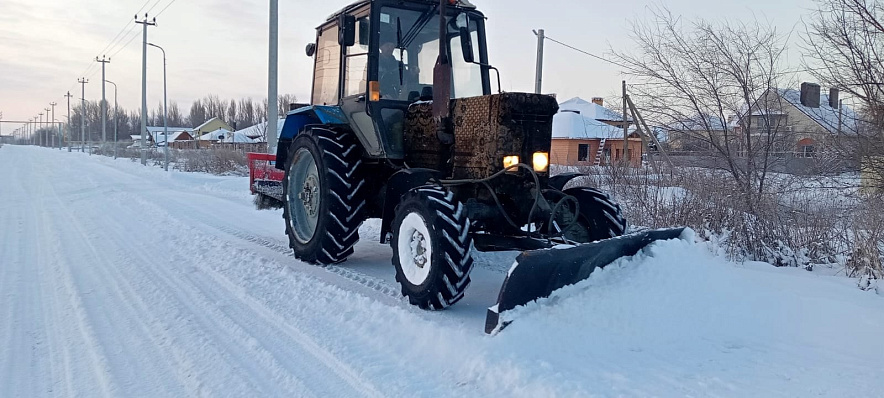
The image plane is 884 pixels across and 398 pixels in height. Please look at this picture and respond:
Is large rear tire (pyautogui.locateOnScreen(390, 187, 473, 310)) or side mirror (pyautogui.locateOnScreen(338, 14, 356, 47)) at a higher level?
side mirror (pyautogui.locateOnScreen(338, 14, 356, 47))

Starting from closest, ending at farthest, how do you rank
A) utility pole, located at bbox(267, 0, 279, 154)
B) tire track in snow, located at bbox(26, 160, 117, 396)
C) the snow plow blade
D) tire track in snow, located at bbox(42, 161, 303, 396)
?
tire track in snow, located at bbox(42, 161, 303, 396)
tire track in snow, located at bbox(26, 160, 117, 396)
the snow plow blade
utility pole, located at bbox(267, 0, 279, 154)

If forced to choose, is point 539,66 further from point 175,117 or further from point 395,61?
point 175,117

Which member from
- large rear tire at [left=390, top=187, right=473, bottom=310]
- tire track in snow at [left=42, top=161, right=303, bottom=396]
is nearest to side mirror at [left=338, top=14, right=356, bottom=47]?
large rear tire at [left=390, top=187, right=473, bottom=310]

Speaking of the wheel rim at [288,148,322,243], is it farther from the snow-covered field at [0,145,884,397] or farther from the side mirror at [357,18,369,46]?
the side mirror at [357,18,369,46]

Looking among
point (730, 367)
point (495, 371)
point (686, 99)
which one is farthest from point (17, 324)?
point (686, 99)

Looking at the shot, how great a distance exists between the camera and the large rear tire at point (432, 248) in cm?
462

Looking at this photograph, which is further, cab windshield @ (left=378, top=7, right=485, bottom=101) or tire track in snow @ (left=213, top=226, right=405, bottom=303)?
cab windshield @ (left=378, top=7, right=485, bottom=101)

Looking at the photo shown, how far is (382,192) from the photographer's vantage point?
653cm

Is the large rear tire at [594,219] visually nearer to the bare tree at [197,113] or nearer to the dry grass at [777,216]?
the dry grass at [777,216]

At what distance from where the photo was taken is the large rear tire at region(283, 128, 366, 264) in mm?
6375

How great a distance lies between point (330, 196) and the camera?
20.9 ft

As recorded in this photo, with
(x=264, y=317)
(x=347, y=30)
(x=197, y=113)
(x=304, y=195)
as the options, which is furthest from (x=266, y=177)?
(x=197, y=113)

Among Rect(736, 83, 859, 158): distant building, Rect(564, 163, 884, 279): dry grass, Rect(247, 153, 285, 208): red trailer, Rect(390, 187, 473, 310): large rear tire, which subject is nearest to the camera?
Rect(390, 187, 473, 310): large rear tire

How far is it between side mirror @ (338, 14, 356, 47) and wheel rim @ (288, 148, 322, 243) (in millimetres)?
1361
